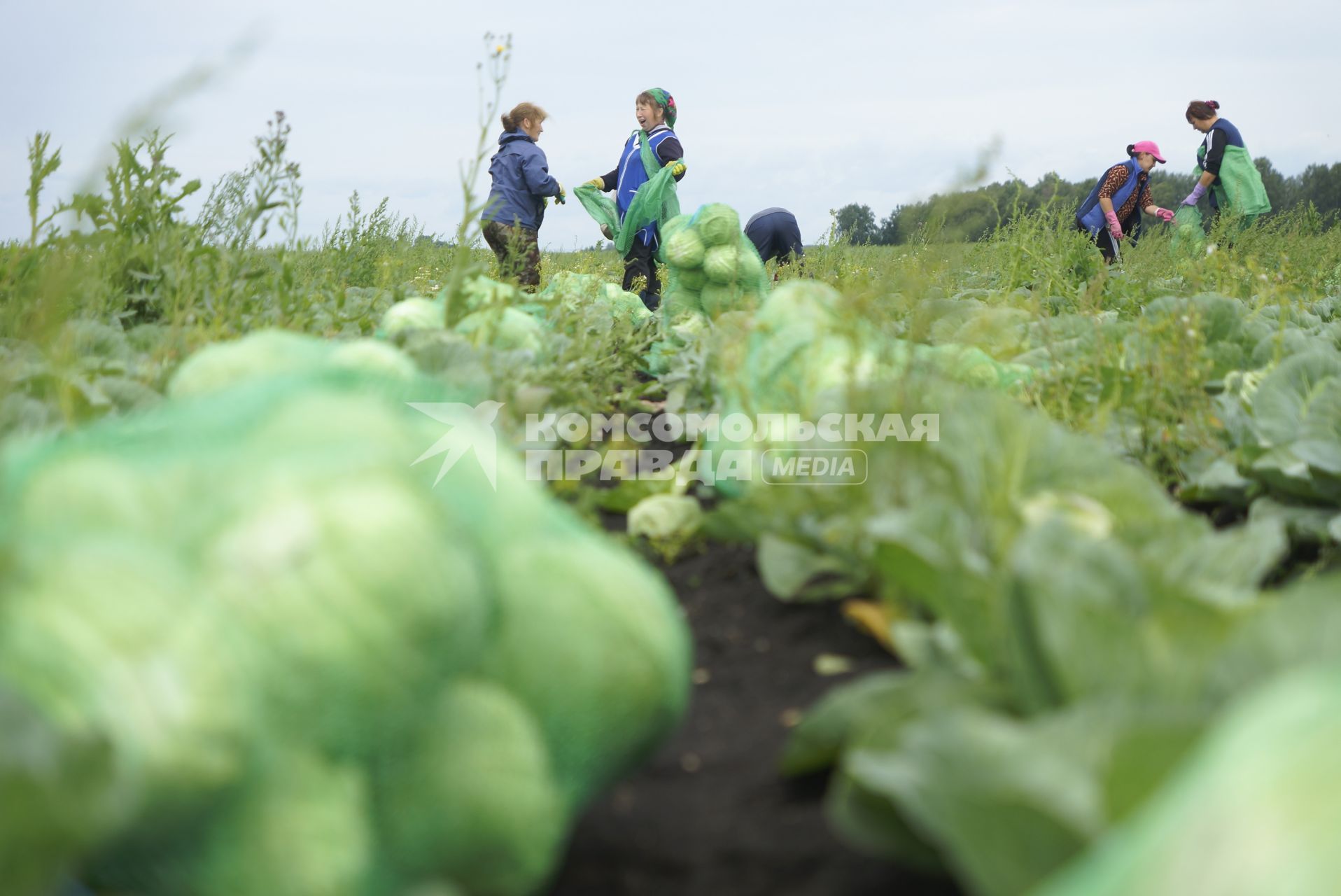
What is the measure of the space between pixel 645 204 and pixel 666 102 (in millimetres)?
1131

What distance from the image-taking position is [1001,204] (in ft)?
35.8

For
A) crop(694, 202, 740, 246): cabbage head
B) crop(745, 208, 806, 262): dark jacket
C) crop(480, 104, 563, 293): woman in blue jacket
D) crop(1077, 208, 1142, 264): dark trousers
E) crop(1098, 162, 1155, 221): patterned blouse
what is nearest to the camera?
crop(694, 202, 740, 246): cabbage head

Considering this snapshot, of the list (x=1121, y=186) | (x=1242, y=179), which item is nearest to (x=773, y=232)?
(x=1121, y=186)

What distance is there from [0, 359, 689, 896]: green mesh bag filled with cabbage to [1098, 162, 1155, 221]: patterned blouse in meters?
9.56

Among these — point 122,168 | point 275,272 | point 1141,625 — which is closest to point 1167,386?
point 1141,625

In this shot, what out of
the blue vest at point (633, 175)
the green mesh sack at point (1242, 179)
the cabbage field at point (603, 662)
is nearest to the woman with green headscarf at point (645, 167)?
the blue vest at point (633, 175)

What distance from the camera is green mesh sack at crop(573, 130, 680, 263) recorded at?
7.69 metres

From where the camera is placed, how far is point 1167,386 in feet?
10.2

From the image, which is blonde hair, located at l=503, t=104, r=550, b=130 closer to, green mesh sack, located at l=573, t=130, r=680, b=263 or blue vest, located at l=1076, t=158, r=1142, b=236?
green mesh sack, located at l=573, t=130, r=680, b=263

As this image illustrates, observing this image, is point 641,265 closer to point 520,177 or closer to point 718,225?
point 520,177

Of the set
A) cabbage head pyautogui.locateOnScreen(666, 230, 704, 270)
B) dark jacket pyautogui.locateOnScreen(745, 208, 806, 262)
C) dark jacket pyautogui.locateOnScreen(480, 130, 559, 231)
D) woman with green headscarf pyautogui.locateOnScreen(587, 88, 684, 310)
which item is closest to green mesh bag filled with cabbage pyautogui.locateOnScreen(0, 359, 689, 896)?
cabbage head pyautogui.locateOnScreen(666, 230, 704, 270)

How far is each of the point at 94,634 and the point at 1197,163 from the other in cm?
1104

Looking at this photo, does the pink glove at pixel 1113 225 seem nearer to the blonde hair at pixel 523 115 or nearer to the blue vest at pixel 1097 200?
the blue vest at pixel 1097 200

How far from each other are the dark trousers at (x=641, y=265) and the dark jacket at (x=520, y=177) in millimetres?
704
